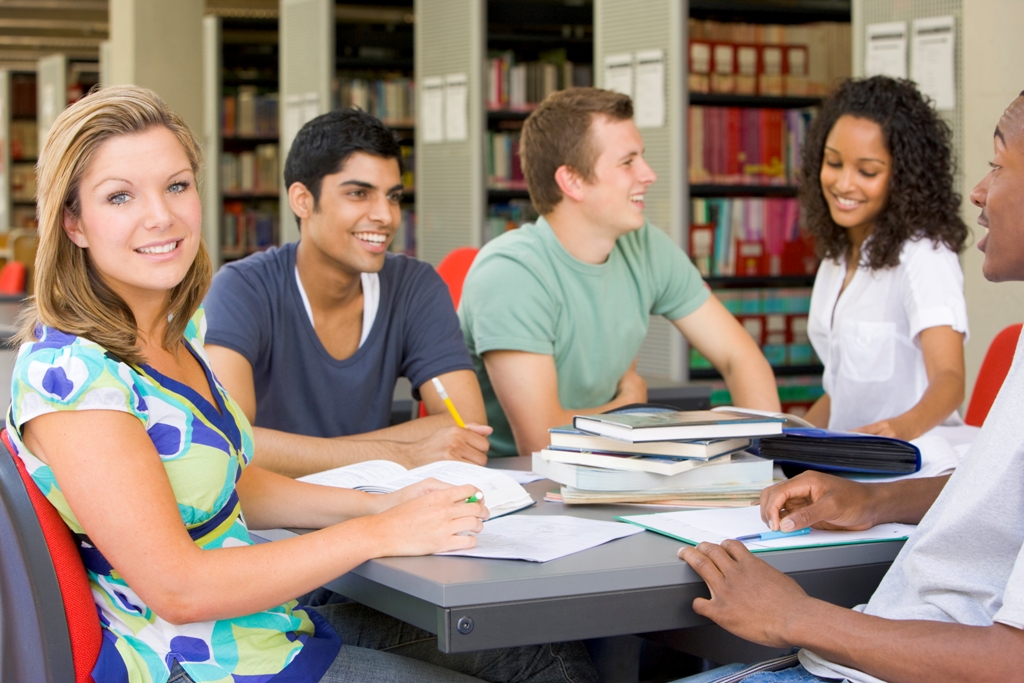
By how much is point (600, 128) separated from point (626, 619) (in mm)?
1468

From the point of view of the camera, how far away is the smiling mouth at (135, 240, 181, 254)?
1.26 meters

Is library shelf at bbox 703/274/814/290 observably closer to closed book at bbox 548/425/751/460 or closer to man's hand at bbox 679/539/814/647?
closed book at bbox 548/425/751/460

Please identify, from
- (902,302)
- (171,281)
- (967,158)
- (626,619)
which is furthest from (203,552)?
(967,158)

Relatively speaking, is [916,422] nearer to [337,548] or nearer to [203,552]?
[337,548]

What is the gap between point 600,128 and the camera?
7.82ft

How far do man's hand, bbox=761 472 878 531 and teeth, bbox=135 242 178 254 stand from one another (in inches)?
30.6

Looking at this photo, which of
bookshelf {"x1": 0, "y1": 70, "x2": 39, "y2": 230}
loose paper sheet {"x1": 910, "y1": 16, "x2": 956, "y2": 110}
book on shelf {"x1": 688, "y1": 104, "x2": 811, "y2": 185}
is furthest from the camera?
bookshelf {"x1": 0, "y1": 70, "x2": 39, "y2": 230}

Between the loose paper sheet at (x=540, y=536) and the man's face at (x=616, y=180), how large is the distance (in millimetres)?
1105

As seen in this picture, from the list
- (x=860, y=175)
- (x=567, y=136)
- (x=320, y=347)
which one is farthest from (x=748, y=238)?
(x=320, y=347)

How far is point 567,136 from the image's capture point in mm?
2393

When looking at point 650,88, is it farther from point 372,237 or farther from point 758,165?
point 372,237

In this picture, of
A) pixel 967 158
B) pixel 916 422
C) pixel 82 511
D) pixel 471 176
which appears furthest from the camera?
pixel 471 176

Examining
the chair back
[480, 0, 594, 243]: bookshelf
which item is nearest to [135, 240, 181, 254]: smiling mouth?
Answer: the chair back

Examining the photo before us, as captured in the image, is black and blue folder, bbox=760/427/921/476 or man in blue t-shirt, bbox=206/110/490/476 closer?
black and blue folder, bbox=760/427/921/476
